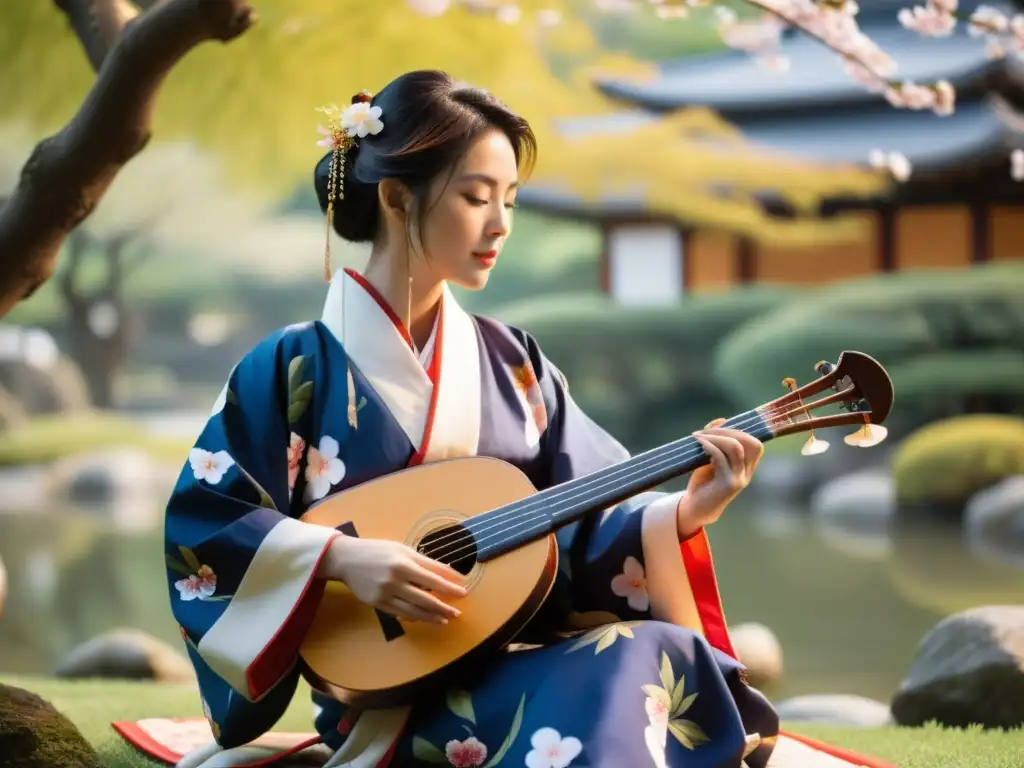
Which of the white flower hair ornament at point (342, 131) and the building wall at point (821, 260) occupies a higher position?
the white flower hair ornament at point (342, 131)

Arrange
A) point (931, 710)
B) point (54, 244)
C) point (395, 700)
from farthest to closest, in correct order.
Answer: point (931, 710)
point (54, 244)
point (395, 700)

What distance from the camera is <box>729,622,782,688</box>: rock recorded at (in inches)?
194

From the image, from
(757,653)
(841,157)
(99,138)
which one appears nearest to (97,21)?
(99,138)

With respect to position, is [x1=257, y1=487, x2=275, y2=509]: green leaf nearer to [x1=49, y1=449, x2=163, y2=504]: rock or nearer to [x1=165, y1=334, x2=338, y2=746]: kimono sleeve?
[x1=165, y1=334, x2=338, y2=746]: kimono sleeve

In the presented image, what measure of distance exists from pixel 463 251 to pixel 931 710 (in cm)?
198

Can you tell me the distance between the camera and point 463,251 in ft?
7.06

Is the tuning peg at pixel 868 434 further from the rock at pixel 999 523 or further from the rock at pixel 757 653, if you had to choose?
the rock at pixel 999 523

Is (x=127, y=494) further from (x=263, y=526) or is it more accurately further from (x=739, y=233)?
(x=263, y=526)

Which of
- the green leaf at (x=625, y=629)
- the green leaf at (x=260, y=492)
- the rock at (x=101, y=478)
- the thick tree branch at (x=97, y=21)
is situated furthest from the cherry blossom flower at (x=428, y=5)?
the rock at (x=101, y=478)

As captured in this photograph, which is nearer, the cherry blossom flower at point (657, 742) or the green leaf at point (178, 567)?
the cherry blossom flower at point (657, 742)

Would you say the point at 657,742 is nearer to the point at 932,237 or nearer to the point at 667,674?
the point at 667,674

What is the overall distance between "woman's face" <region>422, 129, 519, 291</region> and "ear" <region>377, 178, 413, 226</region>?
0.06 m

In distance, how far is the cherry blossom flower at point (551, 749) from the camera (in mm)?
1817

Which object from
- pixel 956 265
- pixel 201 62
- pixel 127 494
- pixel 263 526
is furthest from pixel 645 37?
pixel 263 526
